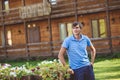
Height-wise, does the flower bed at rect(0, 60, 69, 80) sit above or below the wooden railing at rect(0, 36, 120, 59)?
above

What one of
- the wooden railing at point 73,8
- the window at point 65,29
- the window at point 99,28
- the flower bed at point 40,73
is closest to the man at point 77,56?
the flower bed at point 40,73

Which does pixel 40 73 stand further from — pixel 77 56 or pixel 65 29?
pixel 65 29

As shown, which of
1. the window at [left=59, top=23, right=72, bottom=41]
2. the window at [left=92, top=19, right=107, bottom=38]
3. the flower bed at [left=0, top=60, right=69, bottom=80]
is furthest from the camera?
the window at [left=59, top=23, right=72, bottom=41]

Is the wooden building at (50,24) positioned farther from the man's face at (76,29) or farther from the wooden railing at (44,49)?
the man's face at (76,29)

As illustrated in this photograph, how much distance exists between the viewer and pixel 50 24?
95.8ft

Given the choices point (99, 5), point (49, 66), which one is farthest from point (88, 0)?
point (49, 66)

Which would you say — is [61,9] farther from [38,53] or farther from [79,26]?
[79,26]

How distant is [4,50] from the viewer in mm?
33000

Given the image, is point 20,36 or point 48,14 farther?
point 20,36

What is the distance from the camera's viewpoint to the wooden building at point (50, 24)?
1024 inches

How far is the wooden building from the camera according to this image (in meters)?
26.0

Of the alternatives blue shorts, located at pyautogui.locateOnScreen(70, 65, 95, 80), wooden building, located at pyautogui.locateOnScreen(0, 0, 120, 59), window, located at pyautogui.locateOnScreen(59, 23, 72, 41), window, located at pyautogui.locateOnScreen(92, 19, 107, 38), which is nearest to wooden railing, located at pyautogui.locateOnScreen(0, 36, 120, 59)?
wooden building, located at pyautogui.locateOnScreen(0, 0, 120, 59)

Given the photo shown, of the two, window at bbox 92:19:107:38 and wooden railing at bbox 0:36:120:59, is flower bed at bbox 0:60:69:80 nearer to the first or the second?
wooden railing at bbox 0:36:120:59

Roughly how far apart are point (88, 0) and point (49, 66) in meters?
19.6
